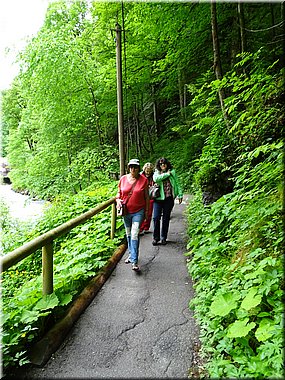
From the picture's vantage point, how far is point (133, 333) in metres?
2.94

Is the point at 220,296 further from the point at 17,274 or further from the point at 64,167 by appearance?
the point at 64,167

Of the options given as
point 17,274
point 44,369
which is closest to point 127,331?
point 44,369

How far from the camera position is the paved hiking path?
7.92 ft

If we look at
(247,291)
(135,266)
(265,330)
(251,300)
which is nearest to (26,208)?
(135,266)

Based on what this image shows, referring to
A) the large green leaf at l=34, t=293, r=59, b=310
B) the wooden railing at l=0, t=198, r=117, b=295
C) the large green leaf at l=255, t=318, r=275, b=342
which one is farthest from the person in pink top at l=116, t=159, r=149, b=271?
the large green leaf at l=255, t=318, r=275, b=342

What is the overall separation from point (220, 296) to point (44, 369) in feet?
5.51

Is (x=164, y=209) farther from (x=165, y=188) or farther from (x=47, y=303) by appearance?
(x=47, y=303)

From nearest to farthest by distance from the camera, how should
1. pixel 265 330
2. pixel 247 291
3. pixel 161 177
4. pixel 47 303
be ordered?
pixel 265 330 → pixel 247 291 → pixel 47 303 → pixel 161 177

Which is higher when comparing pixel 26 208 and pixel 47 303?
pixel 47 303

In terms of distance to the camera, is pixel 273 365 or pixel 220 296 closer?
A: pixel 273 365

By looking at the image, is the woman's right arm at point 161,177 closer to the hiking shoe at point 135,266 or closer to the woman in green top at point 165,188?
the woman in green top at point 165,188

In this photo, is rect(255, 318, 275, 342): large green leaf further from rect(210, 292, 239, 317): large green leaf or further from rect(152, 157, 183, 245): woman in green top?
rect(152, 157, 183, 245): woman in green top

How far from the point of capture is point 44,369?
96.1 inches

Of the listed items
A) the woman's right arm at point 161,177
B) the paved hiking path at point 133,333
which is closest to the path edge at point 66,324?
the paved hiking path at point 133,333
